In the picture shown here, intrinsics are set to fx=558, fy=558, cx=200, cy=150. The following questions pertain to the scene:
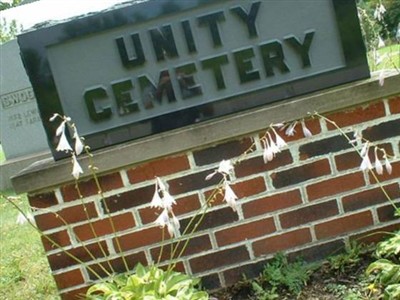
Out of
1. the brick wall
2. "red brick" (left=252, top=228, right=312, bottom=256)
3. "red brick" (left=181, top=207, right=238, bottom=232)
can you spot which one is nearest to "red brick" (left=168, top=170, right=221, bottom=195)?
the brick wall

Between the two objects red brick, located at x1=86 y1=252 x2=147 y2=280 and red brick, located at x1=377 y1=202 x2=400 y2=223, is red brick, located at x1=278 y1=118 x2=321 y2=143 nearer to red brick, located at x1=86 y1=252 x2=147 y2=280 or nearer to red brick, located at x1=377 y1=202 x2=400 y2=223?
red brick, located at x1=377 y1=202 x2=400 y2=223

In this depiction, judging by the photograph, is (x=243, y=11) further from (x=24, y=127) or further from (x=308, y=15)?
(x=24, y=127)

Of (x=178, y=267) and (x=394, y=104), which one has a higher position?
(x=394, y=104)

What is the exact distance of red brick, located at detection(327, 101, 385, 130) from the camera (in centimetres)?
223

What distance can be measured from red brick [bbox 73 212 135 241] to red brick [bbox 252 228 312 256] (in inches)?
20.4

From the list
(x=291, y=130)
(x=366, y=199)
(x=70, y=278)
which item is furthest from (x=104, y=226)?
(x=366, y=199)

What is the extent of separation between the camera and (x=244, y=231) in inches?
88.7

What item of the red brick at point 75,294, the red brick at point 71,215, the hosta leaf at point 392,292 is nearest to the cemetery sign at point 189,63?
the red brick at point 71,215

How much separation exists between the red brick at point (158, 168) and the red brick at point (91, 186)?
56 mm

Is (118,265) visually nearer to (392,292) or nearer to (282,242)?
(282,242)

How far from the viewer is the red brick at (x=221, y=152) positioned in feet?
7.24

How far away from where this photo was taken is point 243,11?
88.2 inches

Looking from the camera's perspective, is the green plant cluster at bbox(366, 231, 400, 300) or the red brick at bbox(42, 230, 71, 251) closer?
the green plant cluster at bbox(366, 231, 400, 300)

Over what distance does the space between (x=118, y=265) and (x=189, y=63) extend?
0.87 m
